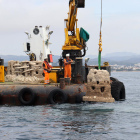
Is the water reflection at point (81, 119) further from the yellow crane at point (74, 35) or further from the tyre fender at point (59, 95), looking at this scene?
the yellow crane at point (74, 35)

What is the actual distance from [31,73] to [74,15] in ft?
18.0

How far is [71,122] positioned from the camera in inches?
618

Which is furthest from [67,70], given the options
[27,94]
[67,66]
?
[27,94]

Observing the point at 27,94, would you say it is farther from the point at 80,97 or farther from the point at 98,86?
the point at 98,86

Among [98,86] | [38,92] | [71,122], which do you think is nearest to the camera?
[71,122]

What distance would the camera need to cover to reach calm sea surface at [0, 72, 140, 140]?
1338 centimetres

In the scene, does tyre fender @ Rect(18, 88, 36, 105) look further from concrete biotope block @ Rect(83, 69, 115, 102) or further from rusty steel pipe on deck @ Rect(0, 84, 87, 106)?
concrete biotope block @ Rect(83, 69, 115, 102)

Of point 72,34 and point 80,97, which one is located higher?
point 72,34

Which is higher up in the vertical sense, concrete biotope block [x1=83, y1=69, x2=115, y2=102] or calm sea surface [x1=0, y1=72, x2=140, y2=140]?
concrete biotope block [x1=83, y1=69, x2=115, y2=102]

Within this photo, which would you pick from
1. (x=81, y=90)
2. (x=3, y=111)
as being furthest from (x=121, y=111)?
(x=3, y=111)

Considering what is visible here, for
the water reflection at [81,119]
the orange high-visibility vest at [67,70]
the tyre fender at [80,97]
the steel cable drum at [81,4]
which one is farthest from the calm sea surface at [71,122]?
the steel cable drum at [81,4]

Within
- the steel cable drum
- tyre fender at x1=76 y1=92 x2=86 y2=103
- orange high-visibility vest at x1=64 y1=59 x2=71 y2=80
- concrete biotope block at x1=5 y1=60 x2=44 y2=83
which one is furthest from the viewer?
concrete biotope block at x1=5 y1=60 x2=44 y2=83

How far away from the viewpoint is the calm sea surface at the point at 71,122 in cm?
1338

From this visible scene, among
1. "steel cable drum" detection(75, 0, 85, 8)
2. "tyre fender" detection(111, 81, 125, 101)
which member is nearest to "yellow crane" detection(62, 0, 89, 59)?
"steel cable drum" detection(75, 0, 85, 8)
